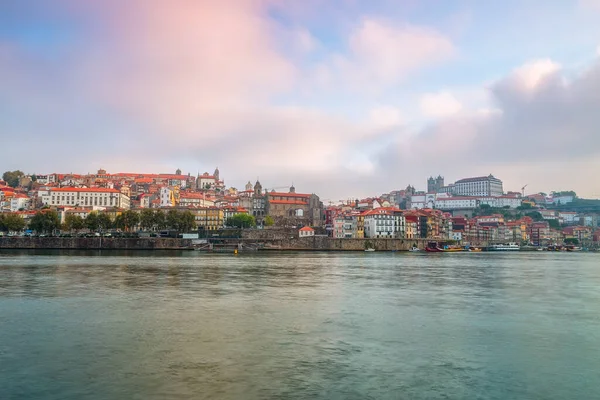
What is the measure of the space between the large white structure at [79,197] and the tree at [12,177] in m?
60.4

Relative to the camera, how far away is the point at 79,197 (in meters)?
125

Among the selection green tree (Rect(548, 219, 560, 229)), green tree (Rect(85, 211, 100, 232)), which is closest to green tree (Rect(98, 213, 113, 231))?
green tree (Rect(85, 211, 100, 232))

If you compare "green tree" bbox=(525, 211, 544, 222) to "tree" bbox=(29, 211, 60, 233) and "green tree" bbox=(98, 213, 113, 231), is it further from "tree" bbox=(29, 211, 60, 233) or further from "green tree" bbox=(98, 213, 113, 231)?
"tree" bbox=(29, 211, 60, 233)

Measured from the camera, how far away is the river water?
1066 centimetres

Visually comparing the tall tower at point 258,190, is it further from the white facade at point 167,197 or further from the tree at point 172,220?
the tree at point 172,220

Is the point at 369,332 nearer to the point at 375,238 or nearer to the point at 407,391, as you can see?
the point at 407,391

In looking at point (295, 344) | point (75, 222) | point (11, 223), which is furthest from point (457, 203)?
point (295, 344)

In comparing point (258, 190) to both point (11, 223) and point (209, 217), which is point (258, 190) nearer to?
point (209, 217)

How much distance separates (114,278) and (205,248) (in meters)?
59.9

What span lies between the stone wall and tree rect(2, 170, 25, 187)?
101m

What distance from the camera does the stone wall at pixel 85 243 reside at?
8594cm

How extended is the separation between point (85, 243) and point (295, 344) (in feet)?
265

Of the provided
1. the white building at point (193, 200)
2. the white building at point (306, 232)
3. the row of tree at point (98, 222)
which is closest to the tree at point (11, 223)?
the row of tree at point (98, 222)

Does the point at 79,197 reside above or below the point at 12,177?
below
